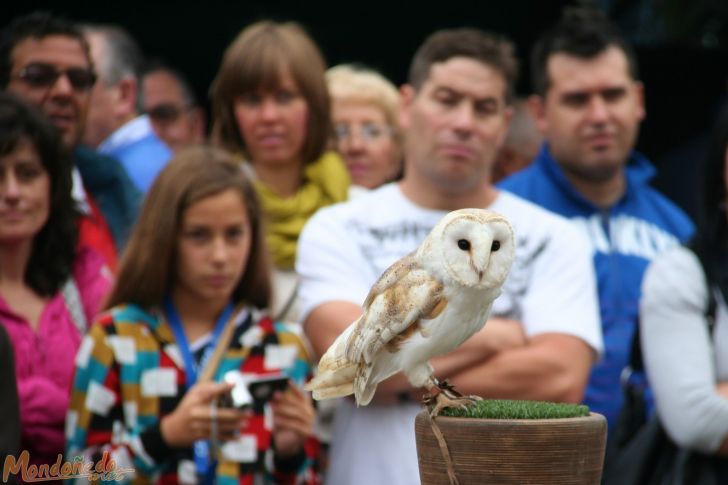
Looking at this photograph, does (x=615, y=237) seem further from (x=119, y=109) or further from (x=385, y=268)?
(x=119, y=109)

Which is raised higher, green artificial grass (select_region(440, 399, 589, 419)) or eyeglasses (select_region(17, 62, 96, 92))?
eyeglasses (select_region(17, 62, 96, 92))

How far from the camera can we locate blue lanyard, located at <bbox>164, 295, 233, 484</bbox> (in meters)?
3.88

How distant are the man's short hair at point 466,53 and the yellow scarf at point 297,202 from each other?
591 millimetres

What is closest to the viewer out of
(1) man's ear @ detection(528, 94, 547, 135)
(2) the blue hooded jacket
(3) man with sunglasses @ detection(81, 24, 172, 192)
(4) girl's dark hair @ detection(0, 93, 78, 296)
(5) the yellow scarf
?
(4) girl's dark hair @ detection(0, 93, 78, 296)

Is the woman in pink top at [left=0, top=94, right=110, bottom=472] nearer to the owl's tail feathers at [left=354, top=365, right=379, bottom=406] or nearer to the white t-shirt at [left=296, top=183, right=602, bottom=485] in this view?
the white t-shirt at [left=296, top=183, right=602, bottom=485]

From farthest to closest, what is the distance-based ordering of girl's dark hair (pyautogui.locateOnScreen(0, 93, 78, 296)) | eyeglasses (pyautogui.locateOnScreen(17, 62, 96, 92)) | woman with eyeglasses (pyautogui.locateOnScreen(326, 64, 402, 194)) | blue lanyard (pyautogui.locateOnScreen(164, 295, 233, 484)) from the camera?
woman with eyeglasses (pyautogui.locateOnScreen(326, 64, 402, 194)) → eyeglasses (pyautogui.locateOnScreen(17, 62, 96, 92)) → girl's dark hair (pyautogui.locateOnScreen(0, 93, 78, 296)) → blue lanyard (pyautogui.locateOnScreen(164, 295, 233, 484))

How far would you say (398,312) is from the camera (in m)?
2.59

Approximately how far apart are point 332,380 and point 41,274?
1.92 metres

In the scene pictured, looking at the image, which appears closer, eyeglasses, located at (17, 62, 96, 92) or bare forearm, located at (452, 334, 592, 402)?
bare forearm, located at (452, 334, 592, 402)

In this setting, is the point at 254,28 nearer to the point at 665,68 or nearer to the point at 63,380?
the point at 63,380

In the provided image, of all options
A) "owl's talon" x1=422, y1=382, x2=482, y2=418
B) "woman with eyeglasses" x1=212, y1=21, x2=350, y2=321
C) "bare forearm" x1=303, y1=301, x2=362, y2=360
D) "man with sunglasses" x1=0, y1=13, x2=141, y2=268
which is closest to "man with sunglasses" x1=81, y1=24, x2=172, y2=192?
"man with sunglasses" x1=0, y1=13, x2=141, y2=268

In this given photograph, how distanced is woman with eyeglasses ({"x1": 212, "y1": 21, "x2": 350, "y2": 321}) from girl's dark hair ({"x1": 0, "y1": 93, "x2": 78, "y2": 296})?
2.65ft

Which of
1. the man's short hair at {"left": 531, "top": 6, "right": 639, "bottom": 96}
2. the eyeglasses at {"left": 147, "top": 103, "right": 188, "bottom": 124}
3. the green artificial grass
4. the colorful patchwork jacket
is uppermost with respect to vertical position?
the man's short hair at {"left": 531, "top": 6, "right": 639, "bottom": 96}

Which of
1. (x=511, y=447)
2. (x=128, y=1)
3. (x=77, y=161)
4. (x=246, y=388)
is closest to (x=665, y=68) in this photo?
(x=128, y=1)
